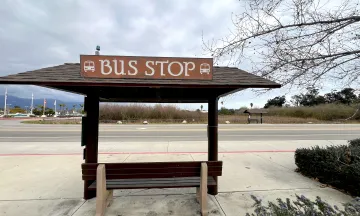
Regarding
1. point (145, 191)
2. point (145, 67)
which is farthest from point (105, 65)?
point (145, 191)

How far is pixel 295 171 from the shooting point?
587 cm

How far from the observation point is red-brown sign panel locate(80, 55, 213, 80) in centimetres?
333

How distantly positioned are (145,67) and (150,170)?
64.7 inches

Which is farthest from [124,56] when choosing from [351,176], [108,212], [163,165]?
[351,176]

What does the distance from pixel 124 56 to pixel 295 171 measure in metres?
5.30

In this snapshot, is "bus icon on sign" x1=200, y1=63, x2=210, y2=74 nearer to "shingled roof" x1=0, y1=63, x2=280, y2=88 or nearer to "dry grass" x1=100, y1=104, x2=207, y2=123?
"shingled roof" x1=0, y1=63, x2=280, y2=88

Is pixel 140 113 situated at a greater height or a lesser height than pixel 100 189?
greater

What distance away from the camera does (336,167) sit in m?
4.42

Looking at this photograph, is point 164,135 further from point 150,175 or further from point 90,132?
point 150,175

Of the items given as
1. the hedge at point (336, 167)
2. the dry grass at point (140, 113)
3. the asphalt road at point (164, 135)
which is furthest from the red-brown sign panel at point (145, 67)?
the dry grass at point (140, 113)

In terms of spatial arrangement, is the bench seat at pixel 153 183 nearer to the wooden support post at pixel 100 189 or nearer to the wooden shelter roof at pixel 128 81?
the wooden support post at pixel 100 189

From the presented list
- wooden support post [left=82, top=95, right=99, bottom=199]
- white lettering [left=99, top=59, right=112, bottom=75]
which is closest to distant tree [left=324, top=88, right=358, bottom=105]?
white lettering [left=99, top=59, right=112, bottom=75]

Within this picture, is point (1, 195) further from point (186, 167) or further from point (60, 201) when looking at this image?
point (186, 167)

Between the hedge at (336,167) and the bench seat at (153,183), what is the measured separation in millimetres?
2673
